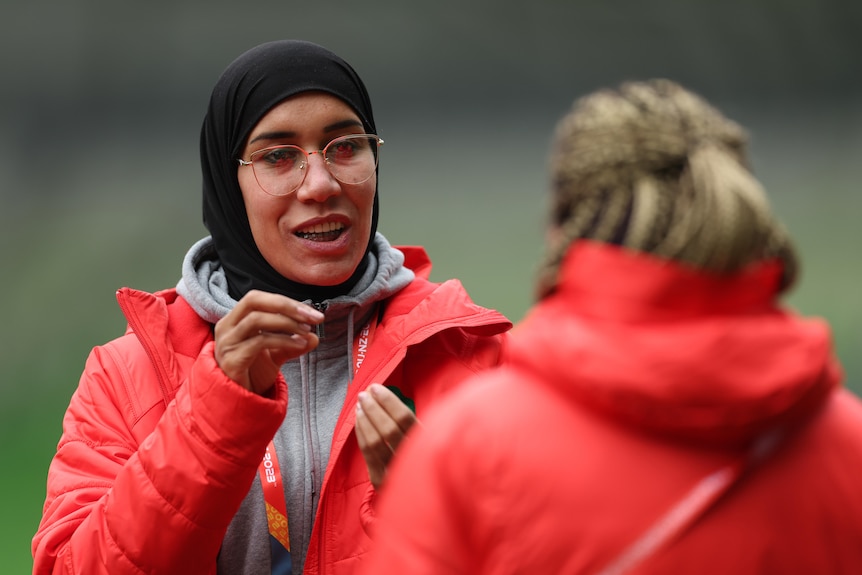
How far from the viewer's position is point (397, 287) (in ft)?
6.73

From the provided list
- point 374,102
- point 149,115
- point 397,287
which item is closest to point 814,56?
point 374,102

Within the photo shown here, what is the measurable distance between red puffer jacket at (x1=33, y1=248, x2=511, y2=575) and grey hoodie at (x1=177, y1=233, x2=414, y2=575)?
0.16 feet

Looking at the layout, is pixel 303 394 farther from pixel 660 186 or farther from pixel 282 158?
pixel 660 186

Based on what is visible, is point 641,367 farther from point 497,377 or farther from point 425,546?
point 425,546

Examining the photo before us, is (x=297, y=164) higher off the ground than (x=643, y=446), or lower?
higher

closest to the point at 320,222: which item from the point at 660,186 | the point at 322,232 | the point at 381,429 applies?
the point at 322,232

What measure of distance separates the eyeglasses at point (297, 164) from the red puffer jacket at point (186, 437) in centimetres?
26

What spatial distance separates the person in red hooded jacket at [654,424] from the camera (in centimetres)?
96

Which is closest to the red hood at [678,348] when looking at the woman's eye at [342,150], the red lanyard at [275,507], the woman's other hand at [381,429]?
the woman's other hand at [381,429]

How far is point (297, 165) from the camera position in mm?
1961

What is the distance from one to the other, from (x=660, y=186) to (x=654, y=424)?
233 millimetres

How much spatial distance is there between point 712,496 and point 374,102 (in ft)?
14.0

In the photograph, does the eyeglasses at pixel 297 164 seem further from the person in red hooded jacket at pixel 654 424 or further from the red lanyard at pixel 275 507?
the person in red hooded jacket at pixel 654 424

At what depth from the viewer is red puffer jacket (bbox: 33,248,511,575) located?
1594 mm
